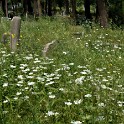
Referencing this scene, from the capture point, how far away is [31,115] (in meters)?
4.91

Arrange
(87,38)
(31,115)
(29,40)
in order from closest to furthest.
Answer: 1. (31,115)
2. (29,40)
3. (87,38)

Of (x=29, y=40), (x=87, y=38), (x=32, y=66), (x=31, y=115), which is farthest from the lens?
(x=87, y=38)

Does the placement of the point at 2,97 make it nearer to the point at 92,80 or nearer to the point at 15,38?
the point at 92,80

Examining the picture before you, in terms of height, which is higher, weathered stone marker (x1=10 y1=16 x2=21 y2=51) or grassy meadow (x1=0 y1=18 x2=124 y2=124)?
weathered stone marker (x1=10 y1=16 x2=21 y2=51)

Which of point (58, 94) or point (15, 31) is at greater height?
point (15, 31)

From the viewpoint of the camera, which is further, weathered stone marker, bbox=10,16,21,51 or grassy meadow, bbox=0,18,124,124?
weathered stone marker, bbox=10,16,21,51

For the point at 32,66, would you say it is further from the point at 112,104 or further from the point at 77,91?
the point at 112,104

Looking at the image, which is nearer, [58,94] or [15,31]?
[58,94]

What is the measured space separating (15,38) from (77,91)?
3987mm

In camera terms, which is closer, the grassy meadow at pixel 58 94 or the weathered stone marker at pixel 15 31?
the grassy meadow at pixel 58 94

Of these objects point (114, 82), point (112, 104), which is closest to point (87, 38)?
point (114, 82)

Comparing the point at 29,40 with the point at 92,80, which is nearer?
the point at 92,80

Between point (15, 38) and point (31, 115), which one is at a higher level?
point (15, 38)

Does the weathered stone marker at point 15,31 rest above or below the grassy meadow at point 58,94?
above
